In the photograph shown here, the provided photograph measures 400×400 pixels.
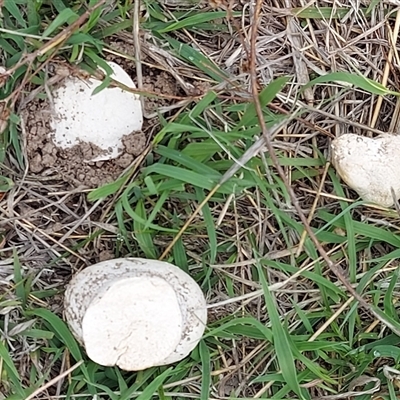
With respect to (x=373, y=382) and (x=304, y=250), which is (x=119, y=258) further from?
(x=373, y=382)

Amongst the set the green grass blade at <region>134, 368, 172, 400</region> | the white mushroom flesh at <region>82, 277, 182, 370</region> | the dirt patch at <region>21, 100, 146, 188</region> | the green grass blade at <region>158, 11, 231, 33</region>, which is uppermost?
the green grass blade at <region>158, 11, 231, 33</region>

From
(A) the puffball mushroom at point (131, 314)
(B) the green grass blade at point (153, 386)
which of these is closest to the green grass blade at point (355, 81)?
(A) the puffball mushroom at point (131, 314)

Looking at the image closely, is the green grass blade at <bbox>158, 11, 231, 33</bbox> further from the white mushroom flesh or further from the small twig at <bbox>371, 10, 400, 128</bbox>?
the white mushroom flesh

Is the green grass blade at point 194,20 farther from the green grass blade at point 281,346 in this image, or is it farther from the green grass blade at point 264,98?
the green grass blade at point 281,346

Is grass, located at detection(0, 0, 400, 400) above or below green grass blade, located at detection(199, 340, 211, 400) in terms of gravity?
above

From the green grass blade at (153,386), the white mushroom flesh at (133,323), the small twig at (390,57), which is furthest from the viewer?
the small twig at (390,57)

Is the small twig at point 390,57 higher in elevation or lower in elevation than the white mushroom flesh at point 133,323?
higher

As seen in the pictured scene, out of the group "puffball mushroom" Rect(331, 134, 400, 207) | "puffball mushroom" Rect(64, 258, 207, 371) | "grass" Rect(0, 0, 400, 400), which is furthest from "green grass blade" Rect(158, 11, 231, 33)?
"puffball mushroom" Rect(64, 258, 207, 371)
